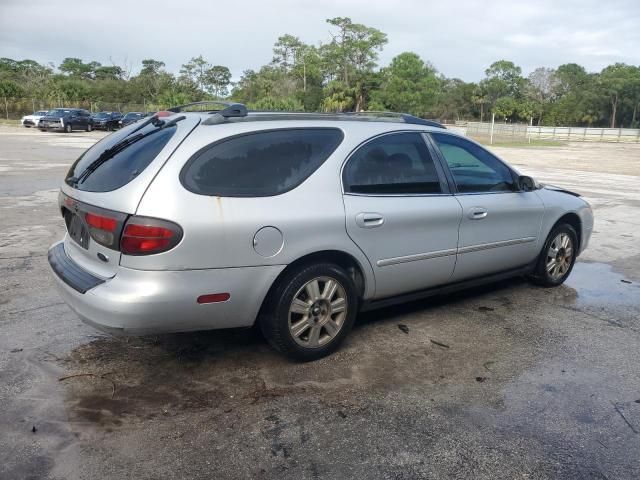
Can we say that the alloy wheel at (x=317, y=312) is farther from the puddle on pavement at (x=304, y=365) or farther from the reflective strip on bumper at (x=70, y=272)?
the reflective strip on bumper at (x=70, y=272)

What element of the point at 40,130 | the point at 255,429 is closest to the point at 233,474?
the point at 255,429

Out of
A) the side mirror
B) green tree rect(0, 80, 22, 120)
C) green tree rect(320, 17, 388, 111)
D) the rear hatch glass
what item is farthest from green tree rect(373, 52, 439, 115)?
the rear hatch glass

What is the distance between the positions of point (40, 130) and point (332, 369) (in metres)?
43.0

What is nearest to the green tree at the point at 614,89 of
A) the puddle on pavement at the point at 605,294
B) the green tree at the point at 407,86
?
the green tree at the point at 407,86

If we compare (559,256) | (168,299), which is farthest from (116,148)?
(559,256)

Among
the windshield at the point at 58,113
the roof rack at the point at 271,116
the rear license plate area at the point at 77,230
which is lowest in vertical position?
the rear license plate area at the point at 77,230

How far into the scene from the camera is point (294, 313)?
3.77 meters

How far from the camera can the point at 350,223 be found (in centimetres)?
389

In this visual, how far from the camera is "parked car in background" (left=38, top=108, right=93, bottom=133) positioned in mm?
38938

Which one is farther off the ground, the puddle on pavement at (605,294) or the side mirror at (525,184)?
the side mirror at (525,184)

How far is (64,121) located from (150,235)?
40.1m

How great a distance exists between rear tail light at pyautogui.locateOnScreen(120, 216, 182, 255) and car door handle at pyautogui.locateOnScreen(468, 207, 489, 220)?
2.47 m

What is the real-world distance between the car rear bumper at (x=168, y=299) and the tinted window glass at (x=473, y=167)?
1922 millimetres

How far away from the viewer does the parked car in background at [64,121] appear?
128 ft
